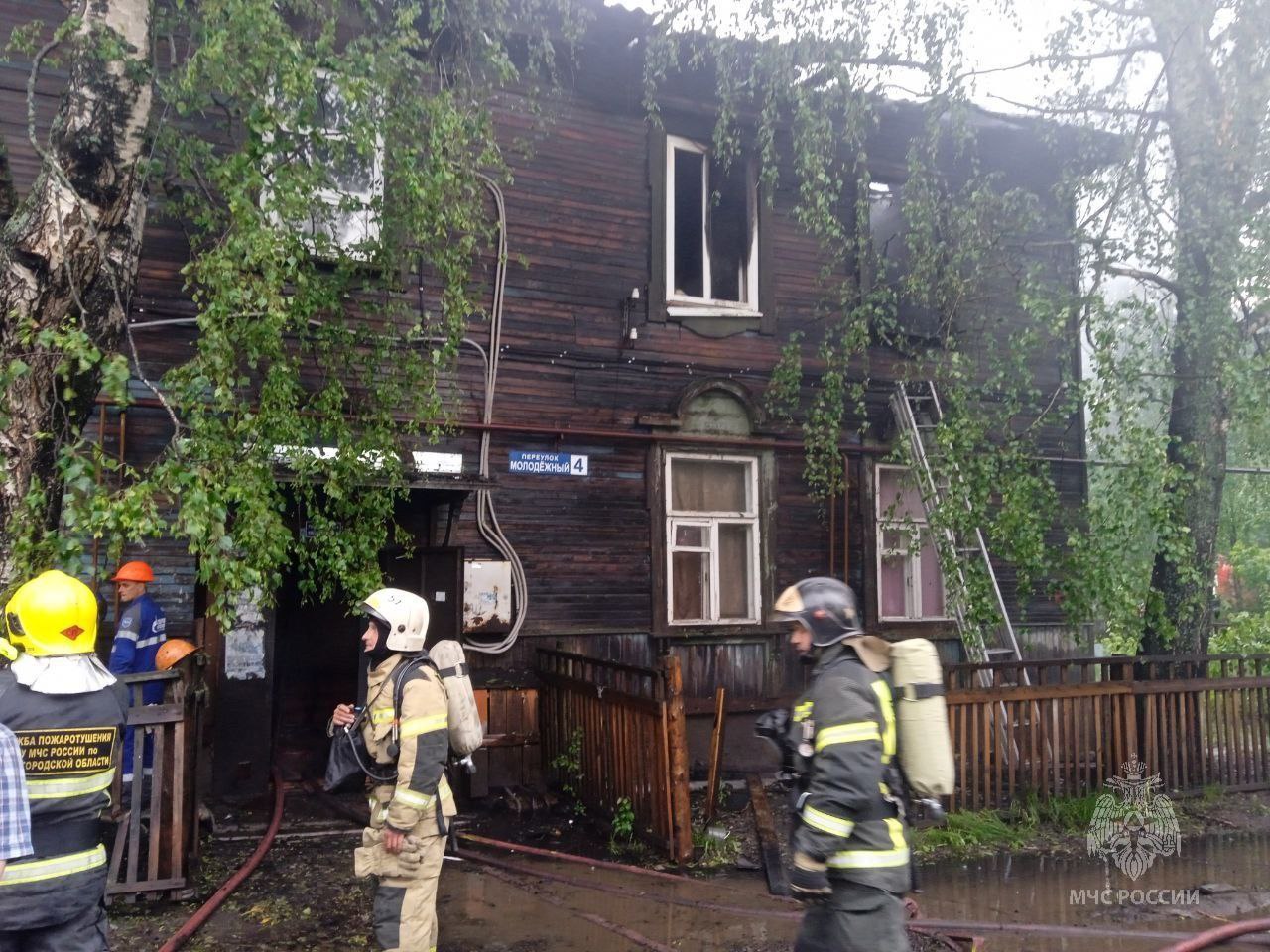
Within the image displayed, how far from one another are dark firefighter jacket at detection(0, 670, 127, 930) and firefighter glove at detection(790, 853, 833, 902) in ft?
7.85

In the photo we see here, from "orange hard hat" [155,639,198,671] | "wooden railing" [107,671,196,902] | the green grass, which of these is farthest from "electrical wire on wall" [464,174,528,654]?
the green grass

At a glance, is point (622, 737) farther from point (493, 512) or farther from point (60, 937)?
point (60, 937)

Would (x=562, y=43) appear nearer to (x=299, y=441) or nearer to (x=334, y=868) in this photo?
(x=299, y=441)

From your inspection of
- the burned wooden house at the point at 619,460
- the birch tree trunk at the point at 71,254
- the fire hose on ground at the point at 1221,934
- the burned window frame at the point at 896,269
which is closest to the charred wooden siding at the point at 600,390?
the burned wooden house at the point at 619,460

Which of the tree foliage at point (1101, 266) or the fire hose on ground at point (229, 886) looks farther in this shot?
the tree foliage at point (1101, 266)

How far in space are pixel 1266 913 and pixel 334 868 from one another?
580 centimetres

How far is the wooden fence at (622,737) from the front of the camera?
23.0 ft

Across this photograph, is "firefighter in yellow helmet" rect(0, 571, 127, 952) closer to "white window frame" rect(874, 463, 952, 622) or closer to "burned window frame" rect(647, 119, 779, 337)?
"burned window frame" rect(647, 119, 779, 337)

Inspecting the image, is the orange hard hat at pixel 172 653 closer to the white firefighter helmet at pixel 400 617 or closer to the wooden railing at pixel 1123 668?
the white firefighter helmet at pixel 400 617

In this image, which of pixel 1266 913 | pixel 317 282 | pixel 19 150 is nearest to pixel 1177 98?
pixel 1266 913

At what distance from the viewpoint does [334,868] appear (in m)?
6.88

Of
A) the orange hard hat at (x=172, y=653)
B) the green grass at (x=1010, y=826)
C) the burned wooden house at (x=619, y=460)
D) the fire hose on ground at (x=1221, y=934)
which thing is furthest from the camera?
the burned wooden house at (x=619, y=460)

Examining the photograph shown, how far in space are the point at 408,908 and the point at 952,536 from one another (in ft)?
21.4

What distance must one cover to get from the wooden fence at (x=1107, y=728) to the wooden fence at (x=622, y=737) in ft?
7.71
